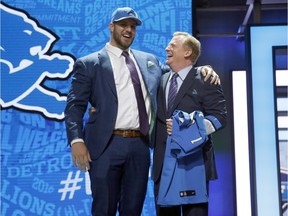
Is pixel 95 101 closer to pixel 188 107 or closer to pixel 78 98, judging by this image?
pixel 78 98

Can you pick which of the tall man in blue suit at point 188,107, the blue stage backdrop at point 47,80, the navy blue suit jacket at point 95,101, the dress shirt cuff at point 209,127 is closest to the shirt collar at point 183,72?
the tall man in blue suit at point 188,107

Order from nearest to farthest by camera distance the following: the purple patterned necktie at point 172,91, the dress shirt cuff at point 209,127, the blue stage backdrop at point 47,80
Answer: the dress shirt cuff at point 209,127, the purple patterned necktie at point 172,91, the blue stage backdrop at point 47,80

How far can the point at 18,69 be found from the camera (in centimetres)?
377

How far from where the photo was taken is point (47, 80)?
147 inches

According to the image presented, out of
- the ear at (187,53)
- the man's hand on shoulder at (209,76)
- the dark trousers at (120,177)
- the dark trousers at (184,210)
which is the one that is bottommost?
the dark trousers at (184,210)

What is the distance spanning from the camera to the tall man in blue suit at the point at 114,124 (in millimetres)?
2131

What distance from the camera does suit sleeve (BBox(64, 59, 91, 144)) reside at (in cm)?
217

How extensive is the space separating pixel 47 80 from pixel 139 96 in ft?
5.43

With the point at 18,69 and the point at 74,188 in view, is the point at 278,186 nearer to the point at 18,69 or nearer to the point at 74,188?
the point at 74,188

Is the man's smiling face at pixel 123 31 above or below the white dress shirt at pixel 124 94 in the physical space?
above

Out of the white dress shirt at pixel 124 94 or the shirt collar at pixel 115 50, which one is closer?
the white dress shirt at pixel 124 94

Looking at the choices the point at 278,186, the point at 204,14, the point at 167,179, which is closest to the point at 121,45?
the point at 167,179

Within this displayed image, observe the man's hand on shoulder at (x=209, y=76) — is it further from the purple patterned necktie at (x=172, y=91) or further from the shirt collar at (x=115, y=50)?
the shirt collar at (x=115, y=50)

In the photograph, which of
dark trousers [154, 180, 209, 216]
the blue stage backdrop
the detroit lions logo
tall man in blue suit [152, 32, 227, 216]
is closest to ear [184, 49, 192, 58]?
tall man in blue suit [152, 32, 227, 216]
